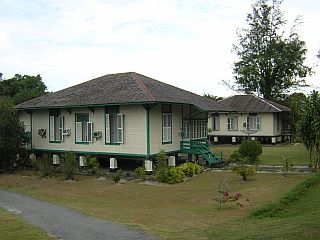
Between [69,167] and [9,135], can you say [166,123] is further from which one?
[9,135]

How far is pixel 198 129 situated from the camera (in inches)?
1014

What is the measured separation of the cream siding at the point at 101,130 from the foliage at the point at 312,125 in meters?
8.13

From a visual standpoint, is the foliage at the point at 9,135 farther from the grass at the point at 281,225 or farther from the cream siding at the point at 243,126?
the cream siding at the point at 243,126

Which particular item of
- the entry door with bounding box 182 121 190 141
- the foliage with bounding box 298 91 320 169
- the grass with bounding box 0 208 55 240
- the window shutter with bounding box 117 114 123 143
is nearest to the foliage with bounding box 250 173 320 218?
the foliage with bounding box 298 91 320 169

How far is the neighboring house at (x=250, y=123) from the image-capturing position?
39156mm

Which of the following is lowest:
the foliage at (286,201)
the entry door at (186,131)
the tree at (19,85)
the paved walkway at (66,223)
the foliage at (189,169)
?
the paved walkway at (66,223)

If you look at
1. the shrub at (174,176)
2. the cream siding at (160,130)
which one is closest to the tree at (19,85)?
the cream siding at (160,130)

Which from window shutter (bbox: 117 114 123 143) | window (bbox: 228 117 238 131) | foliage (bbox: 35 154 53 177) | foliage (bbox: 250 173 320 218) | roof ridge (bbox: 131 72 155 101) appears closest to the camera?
foliage (bbox: 250 173 320 218)

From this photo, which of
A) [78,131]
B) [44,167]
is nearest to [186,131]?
[78,131]

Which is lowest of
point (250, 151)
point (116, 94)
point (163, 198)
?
point (163, 198)

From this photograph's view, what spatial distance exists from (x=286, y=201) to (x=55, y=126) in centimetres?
1612

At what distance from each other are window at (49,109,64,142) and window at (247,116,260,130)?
2185 cm

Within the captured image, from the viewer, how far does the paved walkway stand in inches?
361

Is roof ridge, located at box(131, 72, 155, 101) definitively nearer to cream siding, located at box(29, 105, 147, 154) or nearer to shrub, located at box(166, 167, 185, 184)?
cream siding, located at box(29, 105, 147, 154)
